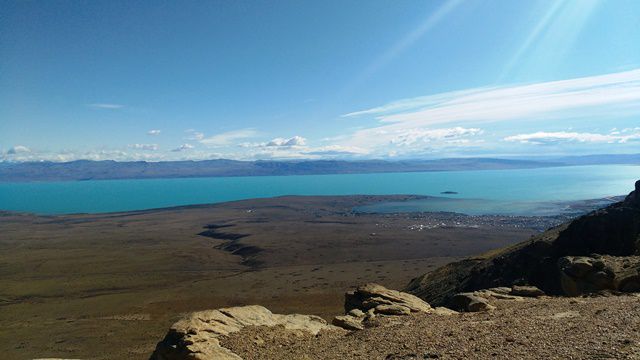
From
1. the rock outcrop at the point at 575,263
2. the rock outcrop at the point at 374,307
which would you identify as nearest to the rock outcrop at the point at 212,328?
the rock outcrop at the point at 374,307

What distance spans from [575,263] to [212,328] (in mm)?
16772

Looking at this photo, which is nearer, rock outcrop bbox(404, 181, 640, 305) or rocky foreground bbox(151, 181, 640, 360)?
rocky foreground bbox(151, 181, 640, 360)

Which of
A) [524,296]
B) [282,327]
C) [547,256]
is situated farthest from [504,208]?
[282,327]

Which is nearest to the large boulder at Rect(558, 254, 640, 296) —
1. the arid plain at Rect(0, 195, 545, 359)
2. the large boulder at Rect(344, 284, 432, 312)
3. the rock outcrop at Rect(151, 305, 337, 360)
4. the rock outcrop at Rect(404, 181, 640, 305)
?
the rock outcrop at Rect(404, 181, 640, 305)

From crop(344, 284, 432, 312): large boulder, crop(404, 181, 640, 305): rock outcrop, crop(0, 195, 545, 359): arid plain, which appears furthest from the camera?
crop(0, 195, 545, 359): arid plain

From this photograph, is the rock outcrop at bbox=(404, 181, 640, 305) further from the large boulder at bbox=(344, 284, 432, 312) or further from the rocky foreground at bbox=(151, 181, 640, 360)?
the large boulder at bbox=(344, 284, 432, 312)

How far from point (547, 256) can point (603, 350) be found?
1944 cm

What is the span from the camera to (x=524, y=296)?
1947cm

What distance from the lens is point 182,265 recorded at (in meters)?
62.5

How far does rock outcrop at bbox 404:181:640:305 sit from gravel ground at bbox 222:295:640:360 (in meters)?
3.08

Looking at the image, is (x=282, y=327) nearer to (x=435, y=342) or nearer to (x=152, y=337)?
(x=435, y=342)

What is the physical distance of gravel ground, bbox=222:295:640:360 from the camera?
1078 centimetres

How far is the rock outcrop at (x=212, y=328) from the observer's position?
1206 centimetres

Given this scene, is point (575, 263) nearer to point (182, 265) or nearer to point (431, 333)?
point (431, 333)
